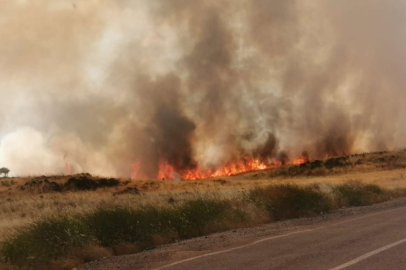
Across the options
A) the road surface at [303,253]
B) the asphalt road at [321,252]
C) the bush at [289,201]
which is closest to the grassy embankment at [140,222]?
the bush at [289,201]

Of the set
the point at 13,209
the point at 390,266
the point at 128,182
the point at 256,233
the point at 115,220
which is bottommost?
the point at 390,266

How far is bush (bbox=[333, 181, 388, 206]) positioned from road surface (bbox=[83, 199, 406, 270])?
753 centimetres

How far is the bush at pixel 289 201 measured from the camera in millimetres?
14479

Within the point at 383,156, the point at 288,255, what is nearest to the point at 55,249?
the point at 288,255

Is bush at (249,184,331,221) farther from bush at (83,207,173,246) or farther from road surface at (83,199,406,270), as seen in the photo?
bush at (83,207,173,246)

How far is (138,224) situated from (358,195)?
1248 cm

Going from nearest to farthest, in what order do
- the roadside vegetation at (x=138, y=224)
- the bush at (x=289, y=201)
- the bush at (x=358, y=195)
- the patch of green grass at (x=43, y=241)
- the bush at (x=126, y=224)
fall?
the patch of green grass at (x=43, y=241)
the roadside vegetation at (x=138, y=224)
the bush at (x=126, y=224)
the bush at (x=289, y=201)
the bush at (x=358, y=195)

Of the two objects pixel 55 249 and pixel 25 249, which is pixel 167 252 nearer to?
pixel 55 249

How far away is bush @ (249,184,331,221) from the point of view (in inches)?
570

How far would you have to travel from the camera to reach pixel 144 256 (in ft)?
29.0

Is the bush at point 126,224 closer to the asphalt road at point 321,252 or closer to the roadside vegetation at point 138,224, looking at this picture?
the roadside vegetation at point 138,224

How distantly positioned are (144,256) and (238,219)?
490cm

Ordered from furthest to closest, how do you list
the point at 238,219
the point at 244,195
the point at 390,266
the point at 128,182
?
the point at 128,182 → the point at 244,195 → the point at 238,219 → the point at 390,266

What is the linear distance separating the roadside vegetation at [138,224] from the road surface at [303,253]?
0.98 m
